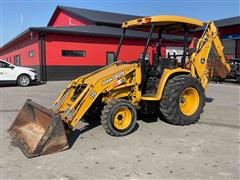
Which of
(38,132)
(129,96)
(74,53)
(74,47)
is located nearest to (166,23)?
(129,96)

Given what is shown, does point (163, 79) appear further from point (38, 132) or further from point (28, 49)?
point (28, 49)

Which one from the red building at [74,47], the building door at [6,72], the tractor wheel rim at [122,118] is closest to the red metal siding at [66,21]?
the red building at [74,47]

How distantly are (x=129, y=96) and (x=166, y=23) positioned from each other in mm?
1962

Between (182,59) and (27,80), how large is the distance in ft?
36.3

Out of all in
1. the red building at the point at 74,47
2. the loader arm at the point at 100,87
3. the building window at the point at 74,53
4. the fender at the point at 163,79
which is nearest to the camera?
the loader arm at the point at 100,87

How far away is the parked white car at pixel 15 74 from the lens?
49.8ft

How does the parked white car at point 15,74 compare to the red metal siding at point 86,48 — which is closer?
the parked white car at point 15,74

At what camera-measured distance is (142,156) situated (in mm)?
4551

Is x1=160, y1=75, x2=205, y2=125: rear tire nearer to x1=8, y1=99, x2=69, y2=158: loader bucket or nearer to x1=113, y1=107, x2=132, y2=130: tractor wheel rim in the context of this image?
x1=113, y1=107, x2=132, y2=130: tractor wheel rim

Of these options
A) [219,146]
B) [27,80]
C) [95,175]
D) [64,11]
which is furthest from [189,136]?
[64,11]

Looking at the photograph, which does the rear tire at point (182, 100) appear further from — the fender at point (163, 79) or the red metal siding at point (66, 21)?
the red metal siding at point (66, 21)

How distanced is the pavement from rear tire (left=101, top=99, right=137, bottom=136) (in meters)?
0.17

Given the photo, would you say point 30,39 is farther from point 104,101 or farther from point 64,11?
point 104,101

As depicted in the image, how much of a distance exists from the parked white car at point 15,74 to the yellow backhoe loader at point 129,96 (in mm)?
10147
